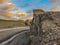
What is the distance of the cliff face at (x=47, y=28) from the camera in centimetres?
327

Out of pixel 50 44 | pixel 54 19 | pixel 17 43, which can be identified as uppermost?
pixel 54 19

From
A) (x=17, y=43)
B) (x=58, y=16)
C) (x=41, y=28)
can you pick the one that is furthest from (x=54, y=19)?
(x=17, y=43)

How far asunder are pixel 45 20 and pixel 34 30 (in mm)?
357

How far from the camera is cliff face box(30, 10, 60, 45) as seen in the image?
327cm

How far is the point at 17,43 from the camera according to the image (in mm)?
5582

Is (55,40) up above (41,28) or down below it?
below

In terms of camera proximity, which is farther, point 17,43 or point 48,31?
point 17,43

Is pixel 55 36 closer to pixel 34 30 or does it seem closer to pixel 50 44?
pixel 50 44

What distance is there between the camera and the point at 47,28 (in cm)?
328

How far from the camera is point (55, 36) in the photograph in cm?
327

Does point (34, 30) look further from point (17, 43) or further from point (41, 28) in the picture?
point (17, 43)

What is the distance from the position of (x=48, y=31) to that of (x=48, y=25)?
0.39 feet

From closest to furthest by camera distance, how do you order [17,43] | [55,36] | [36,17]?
[55,36] → [36,17] → [17,43]

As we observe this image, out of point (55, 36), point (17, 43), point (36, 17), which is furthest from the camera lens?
point (17, 43)
